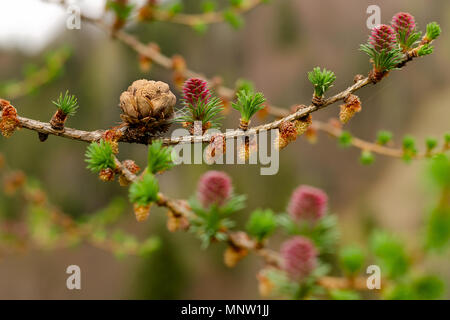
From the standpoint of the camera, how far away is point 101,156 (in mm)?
224

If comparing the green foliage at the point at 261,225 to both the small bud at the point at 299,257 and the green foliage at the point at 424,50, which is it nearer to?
the small bud at the point at 299,257

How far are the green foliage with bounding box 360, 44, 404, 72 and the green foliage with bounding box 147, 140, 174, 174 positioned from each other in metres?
0.15

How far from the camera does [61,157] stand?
159 cm

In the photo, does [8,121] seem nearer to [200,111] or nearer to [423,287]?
[200,111]

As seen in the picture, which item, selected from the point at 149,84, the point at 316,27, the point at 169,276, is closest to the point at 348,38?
the point at 316,27

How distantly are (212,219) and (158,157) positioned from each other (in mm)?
95

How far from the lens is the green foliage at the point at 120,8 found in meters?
0.54

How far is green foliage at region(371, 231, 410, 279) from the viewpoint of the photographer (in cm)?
38

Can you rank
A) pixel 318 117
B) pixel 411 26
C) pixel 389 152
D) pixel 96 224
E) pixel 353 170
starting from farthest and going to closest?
→ 1. pixel 353 170
2. pixel 318 117
3. pixel 96 224
4. pixel 389 152
5. pixel 411 26

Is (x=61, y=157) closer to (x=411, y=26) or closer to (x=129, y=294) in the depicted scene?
(x=129, y=294)

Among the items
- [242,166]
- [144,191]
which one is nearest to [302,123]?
[144,191]

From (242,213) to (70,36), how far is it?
1030mm

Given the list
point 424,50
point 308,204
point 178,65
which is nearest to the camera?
point 424,50
